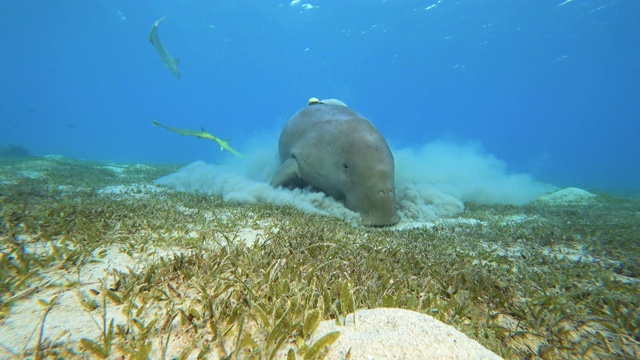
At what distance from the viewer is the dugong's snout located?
4.47 m

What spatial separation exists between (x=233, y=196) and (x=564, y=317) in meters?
4.43

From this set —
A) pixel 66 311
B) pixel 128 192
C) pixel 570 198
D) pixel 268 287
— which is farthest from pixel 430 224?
pixel 570 198

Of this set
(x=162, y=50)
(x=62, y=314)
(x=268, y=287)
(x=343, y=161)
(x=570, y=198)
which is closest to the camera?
(x=62, y=314)

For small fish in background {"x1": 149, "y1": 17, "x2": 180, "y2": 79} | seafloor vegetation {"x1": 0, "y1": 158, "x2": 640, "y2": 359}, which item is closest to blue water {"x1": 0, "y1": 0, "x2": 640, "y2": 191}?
small fish in background {"x1": 149, "y1": 17, "x2": 180, "y2": 79}

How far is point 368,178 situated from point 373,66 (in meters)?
79.2

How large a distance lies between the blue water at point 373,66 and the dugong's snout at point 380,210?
70.2ft

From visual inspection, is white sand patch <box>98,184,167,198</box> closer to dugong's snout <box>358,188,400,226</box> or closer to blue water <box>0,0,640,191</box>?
dugong's snout <box>358,188,400,226</box>

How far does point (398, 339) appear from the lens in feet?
3.46

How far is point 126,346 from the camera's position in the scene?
1.13m

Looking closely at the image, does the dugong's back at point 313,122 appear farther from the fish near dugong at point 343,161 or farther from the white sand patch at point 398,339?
the white sand patch at point 398,339

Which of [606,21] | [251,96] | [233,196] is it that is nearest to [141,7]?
[233,196]

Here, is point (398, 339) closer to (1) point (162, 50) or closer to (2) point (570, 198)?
(1) point (162, 50)

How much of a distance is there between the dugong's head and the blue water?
67.6 ft

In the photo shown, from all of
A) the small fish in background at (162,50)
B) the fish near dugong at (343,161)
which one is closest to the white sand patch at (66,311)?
the fish near dugong at (343,161)
